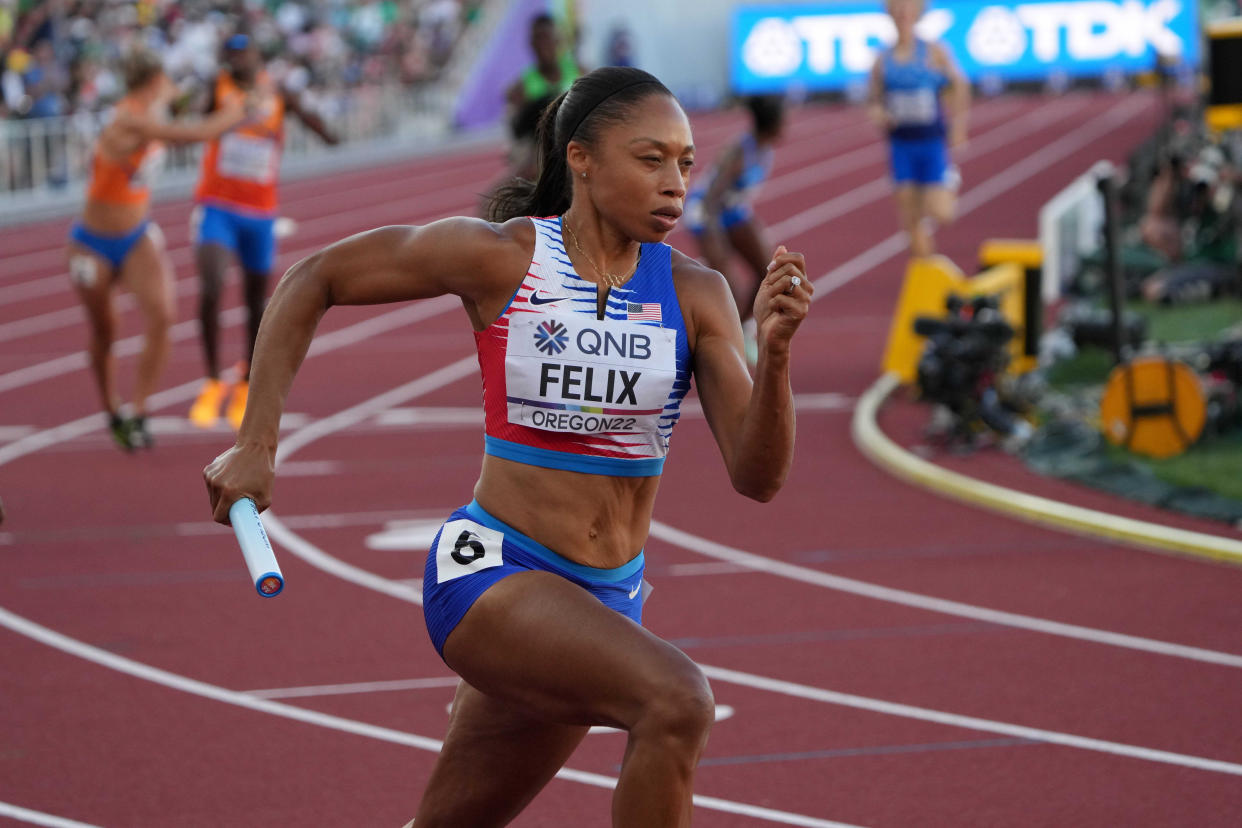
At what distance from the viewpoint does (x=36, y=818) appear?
4883mm

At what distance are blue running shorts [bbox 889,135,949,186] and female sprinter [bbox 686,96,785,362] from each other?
1.45 m

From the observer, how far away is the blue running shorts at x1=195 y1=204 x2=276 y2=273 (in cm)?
1097

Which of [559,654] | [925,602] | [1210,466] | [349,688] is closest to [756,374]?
[559,654]

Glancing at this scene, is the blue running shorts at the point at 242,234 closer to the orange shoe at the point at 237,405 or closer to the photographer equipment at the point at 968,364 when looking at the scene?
the orange shoe at the point at 237,405

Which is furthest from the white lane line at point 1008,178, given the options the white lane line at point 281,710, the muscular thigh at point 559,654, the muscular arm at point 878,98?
the muscular thigh at point 559,654

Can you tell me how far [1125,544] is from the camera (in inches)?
312

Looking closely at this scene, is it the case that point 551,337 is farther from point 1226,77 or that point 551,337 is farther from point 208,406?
point 1226,77

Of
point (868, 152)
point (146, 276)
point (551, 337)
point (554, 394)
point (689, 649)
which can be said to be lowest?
point (689, 649)

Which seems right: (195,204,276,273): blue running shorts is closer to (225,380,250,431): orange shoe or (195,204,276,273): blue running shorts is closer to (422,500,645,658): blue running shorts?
(225,380,250,431): orange shoe

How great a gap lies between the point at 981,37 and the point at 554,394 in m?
40.5

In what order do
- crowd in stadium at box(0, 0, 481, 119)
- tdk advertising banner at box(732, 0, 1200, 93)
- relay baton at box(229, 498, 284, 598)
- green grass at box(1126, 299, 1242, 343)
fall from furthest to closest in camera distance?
tdk advertising banner at box(732, 0, 1200, 93) < crowd in stadium at box(0, 0, 481, 119) < green grass at box(1126, 299, 1242, 343) < relay baton at box(229, 498, 284, 598)

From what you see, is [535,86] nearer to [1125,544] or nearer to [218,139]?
[218,139]

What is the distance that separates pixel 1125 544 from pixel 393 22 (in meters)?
31.5

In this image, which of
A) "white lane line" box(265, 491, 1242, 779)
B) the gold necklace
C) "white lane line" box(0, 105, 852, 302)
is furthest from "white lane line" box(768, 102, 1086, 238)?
the gold necklace
